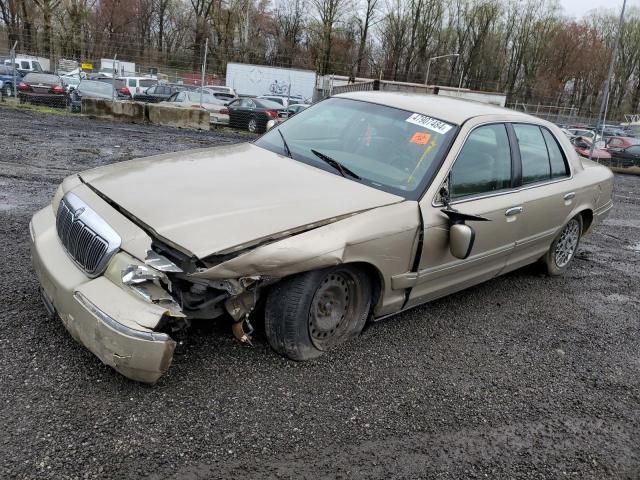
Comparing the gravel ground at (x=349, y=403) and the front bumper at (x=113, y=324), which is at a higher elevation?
the front bumper at (x=113, y=324)

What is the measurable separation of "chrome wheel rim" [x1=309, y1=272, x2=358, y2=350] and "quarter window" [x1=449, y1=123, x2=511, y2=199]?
40.5 inches

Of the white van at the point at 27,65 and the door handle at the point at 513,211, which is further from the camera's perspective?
the white van at the point at 27,65

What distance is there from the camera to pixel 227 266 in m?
2.68

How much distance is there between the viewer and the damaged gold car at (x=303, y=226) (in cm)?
270

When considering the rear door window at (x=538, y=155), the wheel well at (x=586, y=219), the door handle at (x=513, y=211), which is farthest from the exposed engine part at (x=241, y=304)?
the wheel well at (x=586, y=219)

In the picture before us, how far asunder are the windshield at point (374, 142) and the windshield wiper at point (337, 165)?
0.02 m

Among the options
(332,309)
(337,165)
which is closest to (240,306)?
(332,309)

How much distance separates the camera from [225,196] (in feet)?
10.4

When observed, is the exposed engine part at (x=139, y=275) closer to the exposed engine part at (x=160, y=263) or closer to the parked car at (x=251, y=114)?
the exposed engine part at (x=160, y=263)

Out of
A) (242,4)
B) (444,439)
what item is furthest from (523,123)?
(242,4)

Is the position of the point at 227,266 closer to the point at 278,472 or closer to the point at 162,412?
the point at 162,412

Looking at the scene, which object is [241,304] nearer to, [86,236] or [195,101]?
[86,236]

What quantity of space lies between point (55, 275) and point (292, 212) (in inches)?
52.2

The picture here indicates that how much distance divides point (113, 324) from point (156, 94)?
2152 cm
